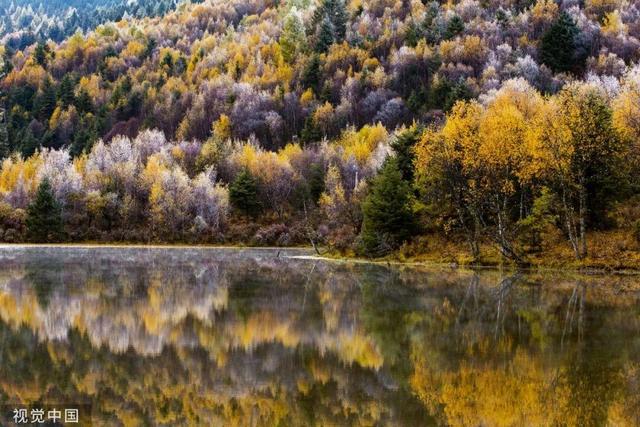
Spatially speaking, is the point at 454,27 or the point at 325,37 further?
the point at 325,37

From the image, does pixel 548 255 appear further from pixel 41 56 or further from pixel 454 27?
pixel 41 56

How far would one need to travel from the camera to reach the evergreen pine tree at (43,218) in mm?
90062

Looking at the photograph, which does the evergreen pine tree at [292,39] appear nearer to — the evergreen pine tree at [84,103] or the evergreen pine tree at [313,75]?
the evergreen pine tree at [313,75]

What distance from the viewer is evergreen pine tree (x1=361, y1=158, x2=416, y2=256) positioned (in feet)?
177

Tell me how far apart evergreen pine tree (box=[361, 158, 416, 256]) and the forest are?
175 millimetres

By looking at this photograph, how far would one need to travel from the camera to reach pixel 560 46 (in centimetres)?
12288

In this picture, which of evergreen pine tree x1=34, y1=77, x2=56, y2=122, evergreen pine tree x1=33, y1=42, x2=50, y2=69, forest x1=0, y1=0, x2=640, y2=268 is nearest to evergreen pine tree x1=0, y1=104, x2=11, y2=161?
forest x1=0, y1=0, x2=640, y2=268

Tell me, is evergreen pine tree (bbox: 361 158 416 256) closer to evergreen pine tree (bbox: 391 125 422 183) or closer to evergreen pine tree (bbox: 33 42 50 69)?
evergreen pine tree (bbox: 391 125 422 183)

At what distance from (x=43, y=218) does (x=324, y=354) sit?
8002 centimetres

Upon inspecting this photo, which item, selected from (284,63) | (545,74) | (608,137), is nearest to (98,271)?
(608,137)

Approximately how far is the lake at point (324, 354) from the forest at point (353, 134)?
46.0 ft

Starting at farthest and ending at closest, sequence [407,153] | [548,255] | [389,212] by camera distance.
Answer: [407,153] < [389,212] < [548,255]

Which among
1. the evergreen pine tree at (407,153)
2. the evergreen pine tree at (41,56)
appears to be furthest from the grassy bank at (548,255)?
the evergreen pine tree at (41,56)

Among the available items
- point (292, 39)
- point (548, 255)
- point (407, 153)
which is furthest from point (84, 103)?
point (548, 255)
